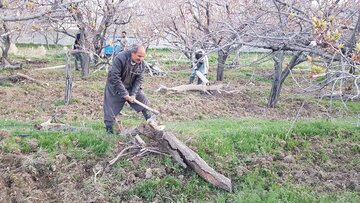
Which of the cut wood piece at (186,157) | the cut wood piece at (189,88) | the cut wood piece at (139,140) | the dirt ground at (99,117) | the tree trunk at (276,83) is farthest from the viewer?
the cut wood piece at (189,88)

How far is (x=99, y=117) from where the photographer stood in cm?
999

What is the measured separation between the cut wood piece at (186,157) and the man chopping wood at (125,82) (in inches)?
14.2

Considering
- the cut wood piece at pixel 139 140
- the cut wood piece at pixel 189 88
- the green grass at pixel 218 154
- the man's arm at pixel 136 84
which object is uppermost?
the man's arm at pixel 136 84

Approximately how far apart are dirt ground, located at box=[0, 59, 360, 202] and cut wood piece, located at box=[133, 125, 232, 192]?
31 cm

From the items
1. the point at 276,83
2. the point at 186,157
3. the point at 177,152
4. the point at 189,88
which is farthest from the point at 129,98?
the point at 189,88

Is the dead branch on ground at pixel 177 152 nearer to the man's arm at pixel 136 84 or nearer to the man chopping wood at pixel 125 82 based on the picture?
the man chopping wood at pixel 125 82

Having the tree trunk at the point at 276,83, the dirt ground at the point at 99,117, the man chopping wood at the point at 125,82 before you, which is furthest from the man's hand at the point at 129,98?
the tree trunk at the point at 276,83

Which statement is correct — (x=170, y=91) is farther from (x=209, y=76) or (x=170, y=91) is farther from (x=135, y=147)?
(x=135, y=147)

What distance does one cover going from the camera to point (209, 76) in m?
17.2

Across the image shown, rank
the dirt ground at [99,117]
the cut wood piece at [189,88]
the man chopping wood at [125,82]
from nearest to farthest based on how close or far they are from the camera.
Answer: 1. the dirt ground at [99,117]
2. the man chopping wood at [125,82]
3. the cut wood piece at [189,88]

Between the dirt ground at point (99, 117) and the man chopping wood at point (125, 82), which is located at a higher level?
the man chopping wood at point (125, 82)

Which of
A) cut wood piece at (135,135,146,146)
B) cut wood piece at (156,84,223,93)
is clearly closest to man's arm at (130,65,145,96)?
cut wood piece at (135,135,146,146)

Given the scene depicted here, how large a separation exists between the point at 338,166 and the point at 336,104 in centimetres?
675

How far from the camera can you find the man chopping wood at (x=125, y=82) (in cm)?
670
